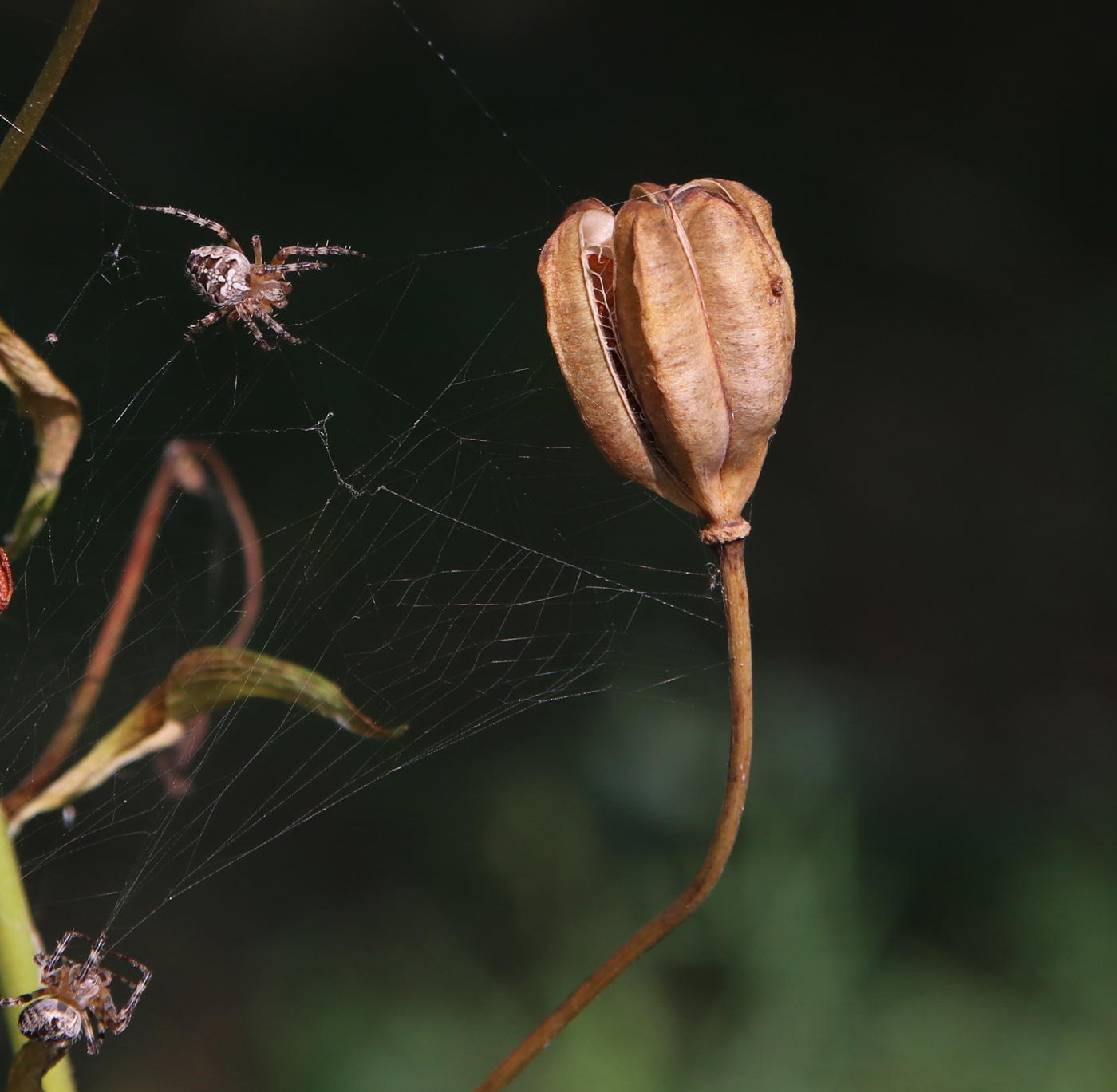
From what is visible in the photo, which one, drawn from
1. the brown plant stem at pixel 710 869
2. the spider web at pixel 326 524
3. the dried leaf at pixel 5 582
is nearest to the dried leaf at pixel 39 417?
the dried leaf at pixel 5 582

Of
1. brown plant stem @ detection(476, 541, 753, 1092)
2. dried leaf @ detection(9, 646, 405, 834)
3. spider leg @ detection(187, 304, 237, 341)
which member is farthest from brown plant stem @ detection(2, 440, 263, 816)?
brown plant stem @ detection(476, 541, 753, 1092)

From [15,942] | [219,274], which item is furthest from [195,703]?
[219,274]

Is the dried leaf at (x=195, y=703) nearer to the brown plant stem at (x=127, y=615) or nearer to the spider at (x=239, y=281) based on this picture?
the brown plant stem at (x=127, y=615)

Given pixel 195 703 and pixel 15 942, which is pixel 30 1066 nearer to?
pixel 15 942

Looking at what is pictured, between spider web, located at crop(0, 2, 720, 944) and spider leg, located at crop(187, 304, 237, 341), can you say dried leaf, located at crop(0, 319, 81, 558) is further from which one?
spider web, located at crop(0, 2, 720, 944)

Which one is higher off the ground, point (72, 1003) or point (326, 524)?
point (326, 524)

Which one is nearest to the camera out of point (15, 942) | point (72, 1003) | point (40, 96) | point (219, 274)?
point (40, 96)

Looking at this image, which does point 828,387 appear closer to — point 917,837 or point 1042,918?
point 917,837
